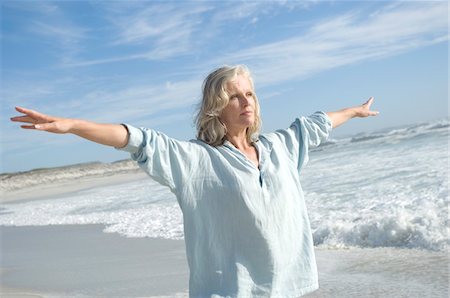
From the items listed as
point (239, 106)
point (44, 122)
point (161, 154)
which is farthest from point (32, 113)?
→ point (239, 106)

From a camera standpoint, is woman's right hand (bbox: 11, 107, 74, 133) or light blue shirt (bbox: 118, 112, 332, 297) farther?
light blue shirt (bbox: 118, 112, 332, 297)

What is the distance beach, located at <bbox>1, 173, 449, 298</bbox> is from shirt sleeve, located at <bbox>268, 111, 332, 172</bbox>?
273 cm

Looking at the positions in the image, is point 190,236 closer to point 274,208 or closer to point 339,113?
point 274,208

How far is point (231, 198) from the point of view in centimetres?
239

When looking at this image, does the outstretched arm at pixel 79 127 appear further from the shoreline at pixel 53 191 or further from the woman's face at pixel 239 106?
the shoreline at pixel 53 191

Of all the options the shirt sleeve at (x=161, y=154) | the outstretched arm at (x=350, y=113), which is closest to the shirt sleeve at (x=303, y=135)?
the outstretched arm at (x=350, y=113)

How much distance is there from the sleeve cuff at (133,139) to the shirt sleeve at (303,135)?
2.51 ft

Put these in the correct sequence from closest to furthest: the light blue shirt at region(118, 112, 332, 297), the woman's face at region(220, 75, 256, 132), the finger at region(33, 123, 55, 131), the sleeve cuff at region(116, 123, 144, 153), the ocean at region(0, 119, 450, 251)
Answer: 1. the finger at region(33, 123, 55, 131)
2. the sleeve cuff at region(116, 123, 144, 153)
3. the light blue shirt at region(118, 112, 332, 297)
4. the woman's face at region(220, 75, 256, 132)
5. the ocean at region(0, 119, 450, 251)

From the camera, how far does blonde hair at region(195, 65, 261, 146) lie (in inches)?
97.5

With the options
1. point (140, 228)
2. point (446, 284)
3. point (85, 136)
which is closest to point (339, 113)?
point (85, 136)

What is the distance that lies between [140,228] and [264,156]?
27.7ft

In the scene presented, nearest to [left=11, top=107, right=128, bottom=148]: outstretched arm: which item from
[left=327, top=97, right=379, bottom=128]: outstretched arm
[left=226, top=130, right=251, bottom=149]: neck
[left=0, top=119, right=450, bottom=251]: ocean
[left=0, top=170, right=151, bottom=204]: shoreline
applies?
[left=226, top=130, right=251, bottom=149]: neck

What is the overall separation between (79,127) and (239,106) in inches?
28.9

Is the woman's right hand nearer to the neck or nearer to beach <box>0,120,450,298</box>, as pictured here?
A: the neck
